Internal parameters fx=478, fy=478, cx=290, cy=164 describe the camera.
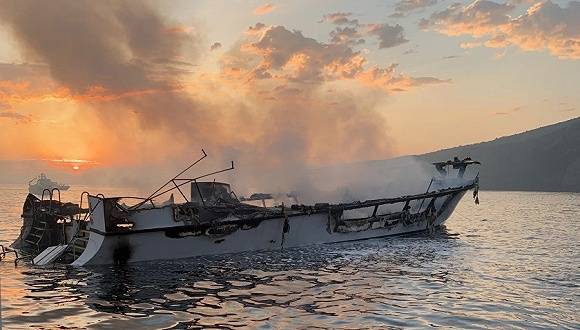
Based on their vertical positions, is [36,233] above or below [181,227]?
above

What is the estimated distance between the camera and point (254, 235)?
79.1ft

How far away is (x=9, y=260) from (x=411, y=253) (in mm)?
19810

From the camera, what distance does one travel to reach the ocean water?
41.2ft

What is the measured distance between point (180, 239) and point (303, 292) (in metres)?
8.03

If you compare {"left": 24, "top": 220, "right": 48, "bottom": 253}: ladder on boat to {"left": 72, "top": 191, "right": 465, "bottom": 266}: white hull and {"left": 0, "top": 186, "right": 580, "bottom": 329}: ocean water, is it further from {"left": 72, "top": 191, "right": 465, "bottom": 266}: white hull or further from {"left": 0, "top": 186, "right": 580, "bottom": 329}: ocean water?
{"left": 72, "top": 191, "right": 465, "bottom": 266}: white hull

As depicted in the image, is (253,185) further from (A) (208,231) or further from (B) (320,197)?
(A) (208,231)

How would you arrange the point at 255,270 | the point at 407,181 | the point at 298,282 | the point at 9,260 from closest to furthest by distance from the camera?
1. the point at 298,282
2. the point at 255,270
3. the point at 9,260
4. the point at 407,181

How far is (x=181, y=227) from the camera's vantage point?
2150 cm

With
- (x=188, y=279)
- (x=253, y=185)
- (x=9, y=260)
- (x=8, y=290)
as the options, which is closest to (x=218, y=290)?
(x=188, y=279)

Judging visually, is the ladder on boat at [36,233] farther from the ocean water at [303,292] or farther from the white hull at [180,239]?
the white hull at [180,239]

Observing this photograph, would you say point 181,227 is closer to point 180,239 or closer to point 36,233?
point 180,239

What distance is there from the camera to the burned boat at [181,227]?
66.6 feet

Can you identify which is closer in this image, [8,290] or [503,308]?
[503,308]

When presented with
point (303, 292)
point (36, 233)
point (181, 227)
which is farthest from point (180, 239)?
point (36, 233)
